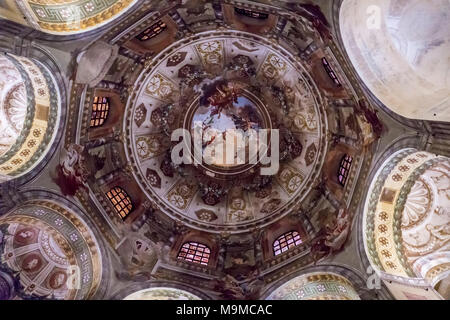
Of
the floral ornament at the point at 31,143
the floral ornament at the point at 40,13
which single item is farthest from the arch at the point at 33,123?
the floral ornament at the point at 40,13

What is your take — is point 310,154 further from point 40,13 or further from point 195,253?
point 40,13

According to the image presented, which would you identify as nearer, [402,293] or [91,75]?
[402,293]

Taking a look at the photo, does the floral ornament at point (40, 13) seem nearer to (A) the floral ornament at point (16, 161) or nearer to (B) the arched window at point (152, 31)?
(B) the arched window at point (152, 31)

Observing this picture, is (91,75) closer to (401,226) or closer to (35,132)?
(35,132)

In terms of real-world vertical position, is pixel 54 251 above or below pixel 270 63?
below

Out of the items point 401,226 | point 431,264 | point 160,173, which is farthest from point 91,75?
point 431,264
